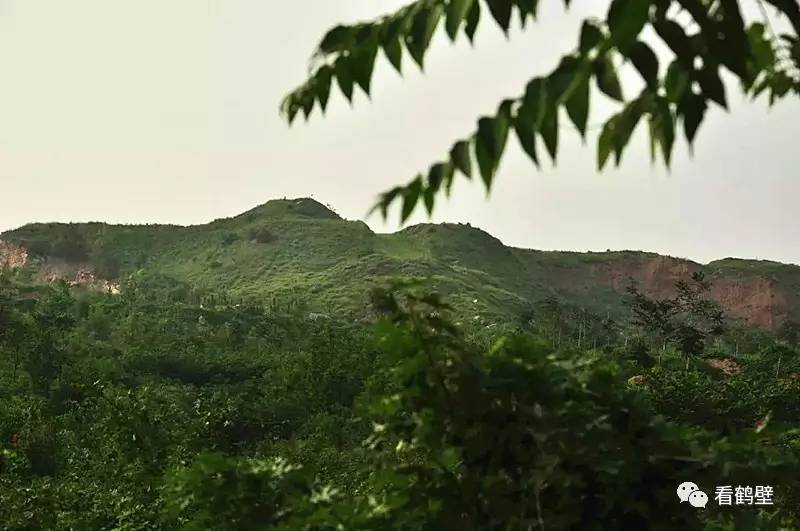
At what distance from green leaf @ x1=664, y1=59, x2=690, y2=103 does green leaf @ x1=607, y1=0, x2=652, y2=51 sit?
9 centimetres

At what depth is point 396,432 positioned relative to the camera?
1789mm

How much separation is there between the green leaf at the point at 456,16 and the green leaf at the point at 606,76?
0.19 metres

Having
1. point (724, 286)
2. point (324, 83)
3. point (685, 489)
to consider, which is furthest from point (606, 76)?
point (724, 286)

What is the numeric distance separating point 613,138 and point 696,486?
1.13 metres

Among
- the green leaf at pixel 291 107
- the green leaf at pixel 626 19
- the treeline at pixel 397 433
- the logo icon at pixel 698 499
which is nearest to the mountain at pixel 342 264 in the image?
the treeline at pixel 397 433

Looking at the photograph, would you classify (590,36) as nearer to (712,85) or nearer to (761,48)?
(712,85)

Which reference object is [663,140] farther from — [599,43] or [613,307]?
[613,307]

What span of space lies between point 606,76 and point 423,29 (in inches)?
10.3

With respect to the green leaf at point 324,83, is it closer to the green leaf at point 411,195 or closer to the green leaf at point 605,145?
the green leaf at point 411,195

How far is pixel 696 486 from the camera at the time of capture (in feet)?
5.76

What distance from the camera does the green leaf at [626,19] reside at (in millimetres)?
764

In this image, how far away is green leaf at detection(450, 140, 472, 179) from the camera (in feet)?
3.31

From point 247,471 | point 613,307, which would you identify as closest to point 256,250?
point 613,307

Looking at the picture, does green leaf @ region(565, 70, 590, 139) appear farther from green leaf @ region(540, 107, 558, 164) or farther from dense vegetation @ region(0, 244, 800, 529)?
dense vegetation @ region(0, 244, 800, 529)
